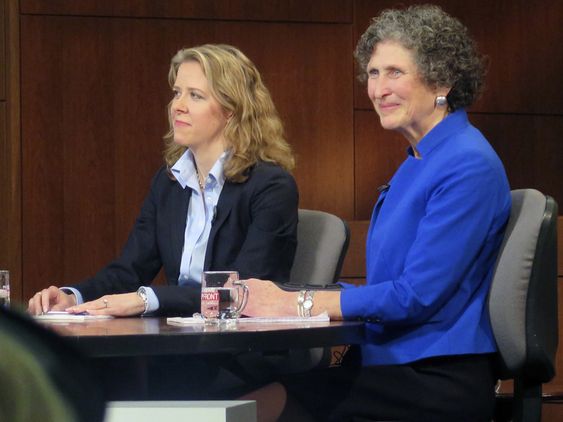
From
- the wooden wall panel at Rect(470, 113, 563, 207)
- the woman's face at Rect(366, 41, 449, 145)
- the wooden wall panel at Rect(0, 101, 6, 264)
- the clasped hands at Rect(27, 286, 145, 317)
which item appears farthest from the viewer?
the wooden wall panel at Rect(470, 113, 563, 207)

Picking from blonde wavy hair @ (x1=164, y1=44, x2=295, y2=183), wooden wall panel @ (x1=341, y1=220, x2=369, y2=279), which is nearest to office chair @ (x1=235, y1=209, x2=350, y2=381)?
blonde wavy hair @ (x1=164, y1=44, x2=295, y2=183)

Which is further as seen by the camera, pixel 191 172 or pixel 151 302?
pixel 191 172

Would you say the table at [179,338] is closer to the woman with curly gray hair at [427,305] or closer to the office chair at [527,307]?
the woman with curly gray hair at [427,305]

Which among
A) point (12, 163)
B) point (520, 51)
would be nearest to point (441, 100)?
point (12, 163)

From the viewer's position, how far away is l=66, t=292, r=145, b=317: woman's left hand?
7.09 ft

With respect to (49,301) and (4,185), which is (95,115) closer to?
(4,185)

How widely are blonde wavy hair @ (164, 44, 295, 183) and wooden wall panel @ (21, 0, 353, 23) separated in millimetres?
2245

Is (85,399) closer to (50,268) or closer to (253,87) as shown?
(253,87)

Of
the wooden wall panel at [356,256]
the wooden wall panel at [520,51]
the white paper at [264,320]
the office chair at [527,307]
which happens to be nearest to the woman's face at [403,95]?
the office chair at [527,307]

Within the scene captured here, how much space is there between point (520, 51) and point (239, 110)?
3.04m

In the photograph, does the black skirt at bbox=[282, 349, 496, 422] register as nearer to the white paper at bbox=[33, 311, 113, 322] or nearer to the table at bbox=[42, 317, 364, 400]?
the table at bbox=[42, 317, 364, 400]

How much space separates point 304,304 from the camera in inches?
81.4

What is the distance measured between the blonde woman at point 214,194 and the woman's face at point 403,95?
48 centimetres

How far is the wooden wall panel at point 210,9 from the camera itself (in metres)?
5.03
